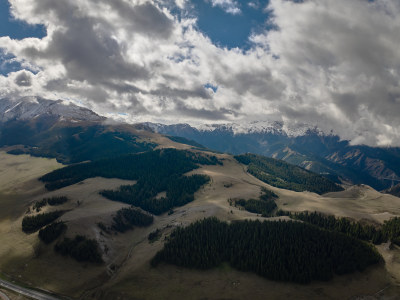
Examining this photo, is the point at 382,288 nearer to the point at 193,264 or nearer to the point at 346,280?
the point at 346,280

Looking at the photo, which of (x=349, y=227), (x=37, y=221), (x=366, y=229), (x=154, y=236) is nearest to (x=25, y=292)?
(x=154, y=236)

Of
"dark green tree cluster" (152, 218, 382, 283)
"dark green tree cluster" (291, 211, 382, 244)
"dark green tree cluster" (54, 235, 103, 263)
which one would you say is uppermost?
"dark green tree cluster" (291, 211, 382, 244)

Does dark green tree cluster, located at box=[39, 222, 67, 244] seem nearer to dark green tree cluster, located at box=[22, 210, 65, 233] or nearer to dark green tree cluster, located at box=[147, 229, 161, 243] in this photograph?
dark green tree cluster, located at box=[22, 210, 65, 233]

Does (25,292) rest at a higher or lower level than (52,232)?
lower

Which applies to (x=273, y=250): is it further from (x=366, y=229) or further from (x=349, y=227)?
(x=366, y=229)

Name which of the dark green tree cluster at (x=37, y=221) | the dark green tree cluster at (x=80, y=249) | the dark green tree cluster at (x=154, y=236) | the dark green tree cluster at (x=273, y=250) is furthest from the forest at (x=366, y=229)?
the dark green tree cluster at (x=37, y=221)

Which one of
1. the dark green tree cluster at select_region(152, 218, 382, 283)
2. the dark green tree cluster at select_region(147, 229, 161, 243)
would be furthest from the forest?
the dark green tree cluster at select_region(147, 229, 161, 243)
